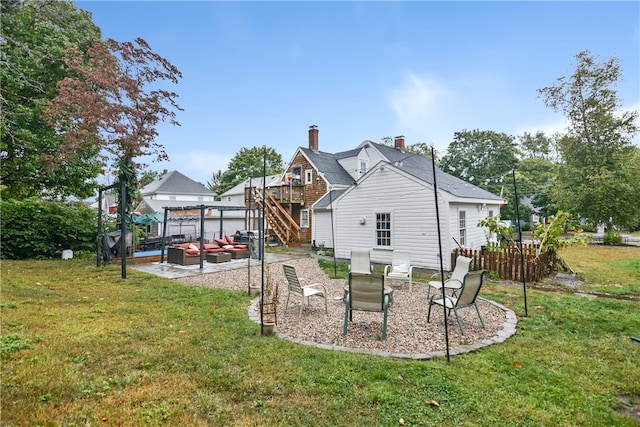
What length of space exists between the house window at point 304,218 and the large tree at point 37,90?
12268 mm

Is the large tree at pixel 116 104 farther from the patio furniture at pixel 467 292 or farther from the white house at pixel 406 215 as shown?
the patio furniture at pixel 467 292

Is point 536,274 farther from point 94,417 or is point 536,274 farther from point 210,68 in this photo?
point 210,68

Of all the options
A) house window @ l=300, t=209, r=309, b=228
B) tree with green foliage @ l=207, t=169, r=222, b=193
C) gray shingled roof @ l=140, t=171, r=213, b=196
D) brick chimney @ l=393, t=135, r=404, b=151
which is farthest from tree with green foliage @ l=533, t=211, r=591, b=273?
tree with green foliage @ l=207, t=169, r=222, b=193

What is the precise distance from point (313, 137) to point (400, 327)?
21.3m

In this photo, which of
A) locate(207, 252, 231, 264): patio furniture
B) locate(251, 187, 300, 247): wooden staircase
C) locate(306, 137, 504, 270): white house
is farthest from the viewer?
locate(251, 187, 300, 247): wooden staircase

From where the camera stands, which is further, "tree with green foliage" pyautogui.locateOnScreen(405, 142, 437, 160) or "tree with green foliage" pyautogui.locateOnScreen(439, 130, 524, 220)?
"tree with green foliage" pyautogui.locateOnScreen(405, 142, 437, 160)

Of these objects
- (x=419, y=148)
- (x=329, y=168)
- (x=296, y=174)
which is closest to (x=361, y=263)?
(x=329, y=168)

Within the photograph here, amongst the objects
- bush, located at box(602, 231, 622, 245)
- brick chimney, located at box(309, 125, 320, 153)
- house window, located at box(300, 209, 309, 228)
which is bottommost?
bush, located at box(602, 231, 622, 245)

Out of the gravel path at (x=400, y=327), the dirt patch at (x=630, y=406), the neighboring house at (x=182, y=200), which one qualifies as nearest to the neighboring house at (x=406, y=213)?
the gravel path at (x=400, y=327)

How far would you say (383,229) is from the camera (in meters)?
12.6

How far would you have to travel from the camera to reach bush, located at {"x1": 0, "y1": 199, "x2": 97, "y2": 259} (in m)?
12.5

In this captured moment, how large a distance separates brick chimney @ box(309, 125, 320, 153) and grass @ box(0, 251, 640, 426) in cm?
2065

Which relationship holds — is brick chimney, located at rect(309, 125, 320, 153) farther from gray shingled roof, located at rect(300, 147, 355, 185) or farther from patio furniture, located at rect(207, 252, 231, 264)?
patio furniture, located at rect(207, 252, 231, 264)

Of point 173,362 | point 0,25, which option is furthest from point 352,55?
point 173,362
